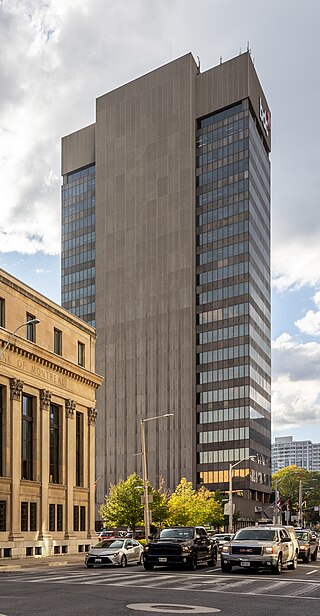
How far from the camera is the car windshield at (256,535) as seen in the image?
32.3 meters

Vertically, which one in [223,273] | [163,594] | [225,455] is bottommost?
[163,594]

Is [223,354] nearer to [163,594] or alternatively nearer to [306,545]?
[306,545]

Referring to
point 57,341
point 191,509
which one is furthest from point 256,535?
point 191,509

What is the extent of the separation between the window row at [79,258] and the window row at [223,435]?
40667 millimetres

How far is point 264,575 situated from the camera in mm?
31141

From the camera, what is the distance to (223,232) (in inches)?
5443

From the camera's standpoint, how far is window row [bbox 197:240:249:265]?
13575 centimetres

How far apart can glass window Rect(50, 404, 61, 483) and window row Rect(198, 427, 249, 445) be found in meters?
72.5

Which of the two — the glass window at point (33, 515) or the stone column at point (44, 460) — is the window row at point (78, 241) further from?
the glass window at point (33, 515)

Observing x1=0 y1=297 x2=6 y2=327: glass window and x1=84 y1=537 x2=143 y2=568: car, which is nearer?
x1=84 y1=537 x2=143 y2=568: car

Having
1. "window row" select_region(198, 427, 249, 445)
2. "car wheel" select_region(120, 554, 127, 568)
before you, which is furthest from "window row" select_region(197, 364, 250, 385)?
"car wheel" select_region(120, 554, 127, 568)

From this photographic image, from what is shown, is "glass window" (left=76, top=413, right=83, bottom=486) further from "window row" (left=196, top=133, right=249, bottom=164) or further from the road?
"window row" (left=196, top=133, right=249, bottom=164)

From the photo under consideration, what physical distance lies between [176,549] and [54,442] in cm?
2769

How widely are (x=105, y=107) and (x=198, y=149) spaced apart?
2238 cm
